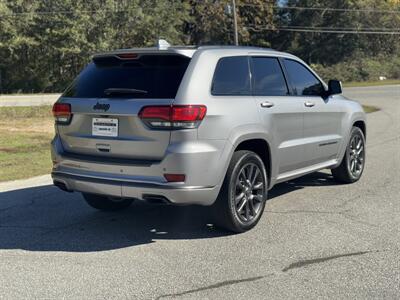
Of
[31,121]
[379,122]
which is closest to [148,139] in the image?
[379,122]

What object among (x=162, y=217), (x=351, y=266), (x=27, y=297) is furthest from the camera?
(x=162, y=217)

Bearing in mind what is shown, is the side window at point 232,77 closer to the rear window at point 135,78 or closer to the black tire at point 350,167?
the rear window at point 135,78

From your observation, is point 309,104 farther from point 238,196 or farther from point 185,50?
point 185,50

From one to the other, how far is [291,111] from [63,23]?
35.4m

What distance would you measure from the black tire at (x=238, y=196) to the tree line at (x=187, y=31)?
19.0 meters

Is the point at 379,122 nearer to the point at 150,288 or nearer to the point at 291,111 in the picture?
the point at 291,111

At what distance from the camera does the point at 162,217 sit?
630 centimetres

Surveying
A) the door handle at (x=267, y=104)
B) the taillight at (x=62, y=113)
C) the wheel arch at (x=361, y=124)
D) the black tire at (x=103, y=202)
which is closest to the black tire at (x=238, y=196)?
the door handle at (x=267, y=104)

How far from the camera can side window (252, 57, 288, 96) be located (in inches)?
235

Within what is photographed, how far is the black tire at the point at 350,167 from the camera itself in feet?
25.8

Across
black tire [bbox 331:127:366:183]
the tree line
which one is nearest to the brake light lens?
black tire [bbox 331:127:366:183]

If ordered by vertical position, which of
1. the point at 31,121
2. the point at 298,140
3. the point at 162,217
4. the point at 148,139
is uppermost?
the point at 148,139

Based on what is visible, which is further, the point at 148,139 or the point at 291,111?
the point at 291,111

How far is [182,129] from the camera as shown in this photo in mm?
4906
